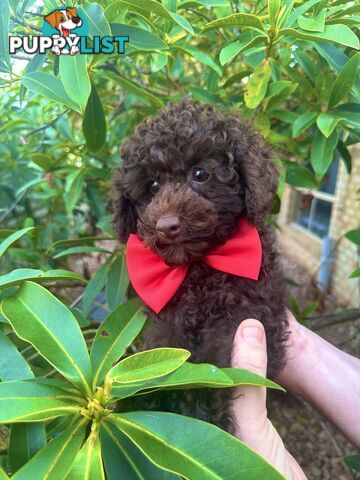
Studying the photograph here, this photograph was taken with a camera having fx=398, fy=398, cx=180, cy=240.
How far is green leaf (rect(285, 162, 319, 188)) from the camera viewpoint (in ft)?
6.07

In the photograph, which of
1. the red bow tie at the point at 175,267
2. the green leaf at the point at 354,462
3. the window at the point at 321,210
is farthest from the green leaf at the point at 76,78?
the window at the point at 321,210

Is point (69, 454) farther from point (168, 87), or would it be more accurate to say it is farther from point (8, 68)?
point (168, 87)

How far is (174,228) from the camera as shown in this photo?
1214mm

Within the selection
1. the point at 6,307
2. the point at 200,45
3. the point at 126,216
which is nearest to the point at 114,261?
the point at 126,216

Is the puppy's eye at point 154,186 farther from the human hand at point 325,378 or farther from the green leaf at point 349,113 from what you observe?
the human hand at point 325,378

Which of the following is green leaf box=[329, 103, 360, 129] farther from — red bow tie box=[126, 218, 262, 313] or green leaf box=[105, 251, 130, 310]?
green leaf box=[105, 251, 130, 310]

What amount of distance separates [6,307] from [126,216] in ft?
2.01

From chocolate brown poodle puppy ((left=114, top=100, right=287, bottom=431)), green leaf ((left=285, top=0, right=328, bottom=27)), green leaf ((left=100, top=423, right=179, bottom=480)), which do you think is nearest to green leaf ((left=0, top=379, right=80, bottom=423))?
green leaf ((left=100, top=423, right=179, bottom=480))

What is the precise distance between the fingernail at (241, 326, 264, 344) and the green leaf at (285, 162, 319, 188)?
2.86 feet

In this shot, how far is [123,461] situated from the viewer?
902mm

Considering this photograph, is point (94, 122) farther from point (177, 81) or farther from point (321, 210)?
point (321, 210)

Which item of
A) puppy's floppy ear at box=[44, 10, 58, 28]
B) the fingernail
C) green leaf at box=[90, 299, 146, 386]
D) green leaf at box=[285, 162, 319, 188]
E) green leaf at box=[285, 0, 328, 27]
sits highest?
green leaf at box=[285, 0, 328, 27]

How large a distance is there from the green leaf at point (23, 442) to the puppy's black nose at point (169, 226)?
0.61 m

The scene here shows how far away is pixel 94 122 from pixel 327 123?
0.94 m
